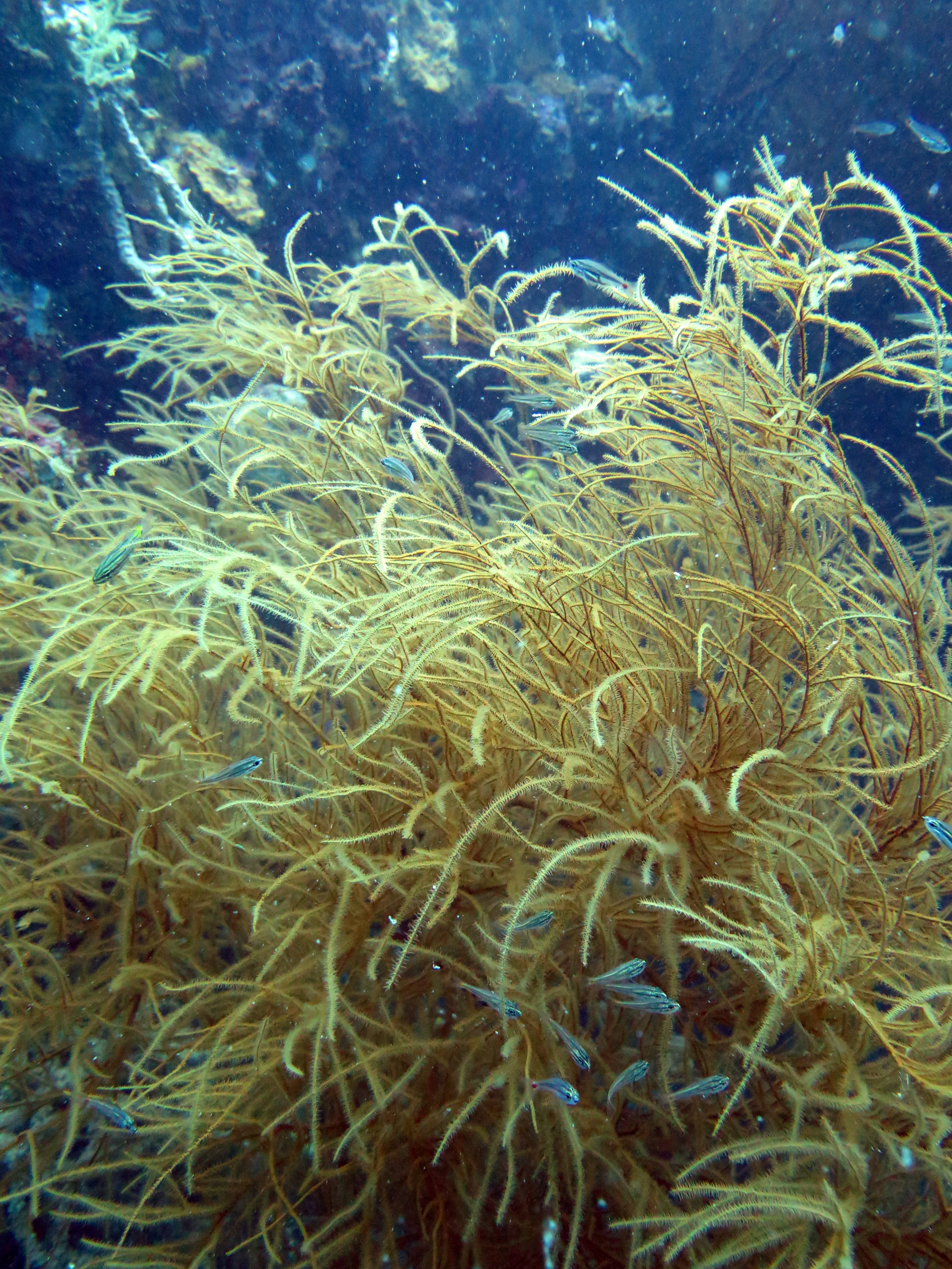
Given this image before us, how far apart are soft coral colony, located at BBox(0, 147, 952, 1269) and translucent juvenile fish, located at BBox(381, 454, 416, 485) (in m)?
0.02

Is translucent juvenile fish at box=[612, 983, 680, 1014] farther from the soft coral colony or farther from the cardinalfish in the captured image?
the cardinalfish

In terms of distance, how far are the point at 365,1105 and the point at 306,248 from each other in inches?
250

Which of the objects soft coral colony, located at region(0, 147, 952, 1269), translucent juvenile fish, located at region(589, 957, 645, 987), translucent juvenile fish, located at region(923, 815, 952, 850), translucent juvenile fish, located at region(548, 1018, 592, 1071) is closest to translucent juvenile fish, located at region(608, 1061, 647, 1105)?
soft coral colony, located at region(0, 147, 952, 1269)

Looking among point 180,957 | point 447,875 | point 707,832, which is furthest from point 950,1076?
point 180,957

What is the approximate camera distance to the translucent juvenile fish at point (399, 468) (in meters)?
2.27

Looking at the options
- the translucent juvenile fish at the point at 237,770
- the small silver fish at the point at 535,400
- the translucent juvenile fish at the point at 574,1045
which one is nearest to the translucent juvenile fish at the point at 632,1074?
the translucent juvenile fish at the point at 574,1045

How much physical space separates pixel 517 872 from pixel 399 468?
4.67 feet

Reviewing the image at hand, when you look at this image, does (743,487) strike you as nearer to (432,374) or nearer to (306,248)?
(432,374)

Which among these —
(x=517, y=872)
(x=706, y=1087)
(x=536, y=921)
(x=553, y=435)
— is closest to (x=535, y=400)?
(x=553, y=435)

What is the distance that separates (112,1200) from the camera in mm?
2330

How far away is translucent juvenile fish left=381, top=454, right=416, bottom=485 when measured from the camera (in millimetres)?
2266

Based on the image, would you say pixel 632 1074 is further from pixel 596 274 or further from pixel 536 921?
pixel 596 274

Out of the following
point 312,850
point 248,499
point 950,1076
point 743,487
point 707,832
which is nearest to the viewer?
point 950,1076

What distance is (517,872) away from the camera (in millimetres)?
1906
